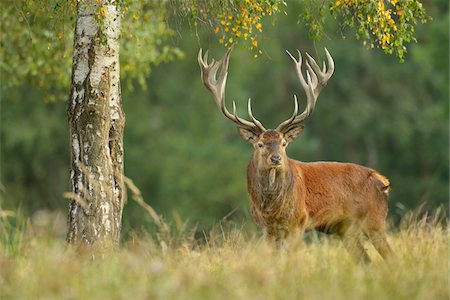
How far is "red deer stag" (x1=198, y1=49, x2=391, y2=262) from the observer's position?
9.67m

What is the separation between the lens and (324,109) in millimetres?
28953

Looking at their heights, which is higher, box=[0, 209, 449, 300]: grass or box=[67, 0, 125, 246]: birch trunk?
box=[67, 0, 125, 246]: birch trunk

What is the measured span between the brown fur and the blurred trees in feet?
37.0

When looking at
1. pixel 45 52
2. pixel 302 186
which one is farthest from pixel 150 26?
pixel 302 186

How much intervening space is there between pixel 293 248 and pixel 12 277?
5.79 ft

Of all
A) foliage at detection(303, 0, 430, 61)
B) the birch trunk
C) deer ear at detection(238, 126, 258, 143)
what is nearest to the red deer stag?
deer ear at detection(238, 126, 258, 143)

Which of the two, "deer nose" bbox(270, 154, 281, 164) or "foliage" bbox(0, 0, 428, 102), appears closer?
"foliage" bbox(0, 0, 428, 102)

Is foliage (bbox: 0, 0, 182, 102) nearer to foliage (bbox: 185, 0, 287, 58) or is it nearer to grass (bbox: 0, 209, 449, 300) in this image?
foliage (bbox: 185, 0, 287, 58)

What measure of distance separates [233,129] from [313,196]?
18554 mm

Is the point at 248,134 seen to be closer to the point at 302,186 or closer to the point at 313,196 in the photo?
the point at 302,186

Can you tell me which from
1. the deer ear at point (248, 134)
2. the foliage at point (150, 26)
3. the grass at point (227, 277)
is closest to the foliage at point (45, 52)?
the foliage at point (150, 26)

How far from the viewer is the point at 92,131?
8.43 meters

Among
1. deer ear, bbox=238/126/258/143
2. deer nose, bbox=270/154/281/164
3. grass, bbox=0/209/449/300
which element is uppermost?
deer ear, bbox=238/126/258/143

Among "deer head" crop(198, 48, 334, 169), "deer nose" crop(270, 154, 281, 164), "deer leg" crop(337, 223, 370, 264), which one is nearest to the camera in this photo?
"deer leg" crop(337, 223, 370, 264)
